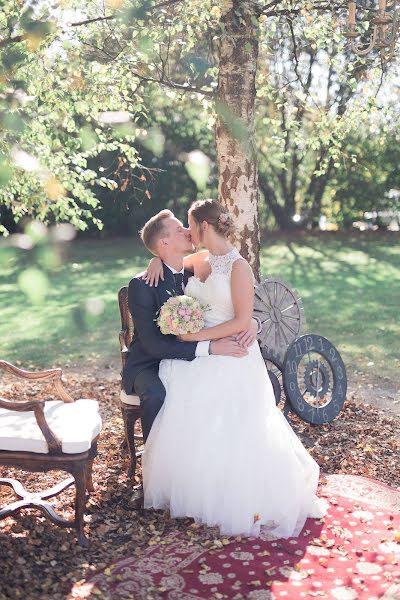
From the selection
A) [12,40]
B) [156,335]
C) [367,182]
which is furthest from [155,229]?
[367,182]

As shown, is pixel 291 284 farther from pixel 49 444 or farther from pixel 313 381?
pixel 49 444

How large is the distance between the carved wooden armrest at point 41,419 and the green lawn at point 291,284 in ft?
14.3

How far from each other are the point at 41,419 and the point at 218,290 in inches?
51.1

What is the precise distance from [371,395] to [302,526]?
296 cm

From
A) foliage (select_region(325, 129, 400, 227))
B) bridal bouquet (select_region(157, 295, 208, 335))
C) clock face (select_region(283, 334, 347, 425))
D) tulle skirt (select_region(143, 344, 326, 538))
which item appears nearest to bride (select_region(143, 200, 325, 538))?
tulle skirt (select_region(143, 344, 326, 538))

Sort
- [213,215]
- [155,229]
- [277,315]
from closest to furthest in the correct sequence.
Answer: [213,215], [155,229], [277,315]

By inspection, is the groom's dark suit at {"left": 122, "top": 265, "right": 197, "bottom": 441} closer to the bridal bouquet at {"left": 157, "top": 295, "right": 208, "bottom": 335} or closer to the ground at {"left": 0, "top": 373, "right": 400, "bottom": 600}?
the bridal bouquet at {"left": 157, "top": 295, "right": 208, "bottom": 335}

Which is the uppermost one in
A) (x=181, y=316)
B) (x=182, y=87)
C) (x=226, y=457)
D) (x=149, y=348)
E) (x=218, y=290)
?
(x=182, y=87)

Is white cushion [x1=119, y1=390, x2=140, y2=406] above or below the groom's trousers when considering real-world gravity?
below

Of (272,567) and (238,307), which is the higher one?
(238,307)

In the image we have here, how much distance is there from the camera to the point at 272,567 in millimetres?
3865

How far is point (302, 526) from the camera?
4297 millimetres

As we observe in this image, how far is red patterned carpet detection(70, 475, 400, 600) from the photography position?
3646mm

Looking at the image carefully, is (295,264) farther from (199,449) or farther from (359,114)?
(199,449)
